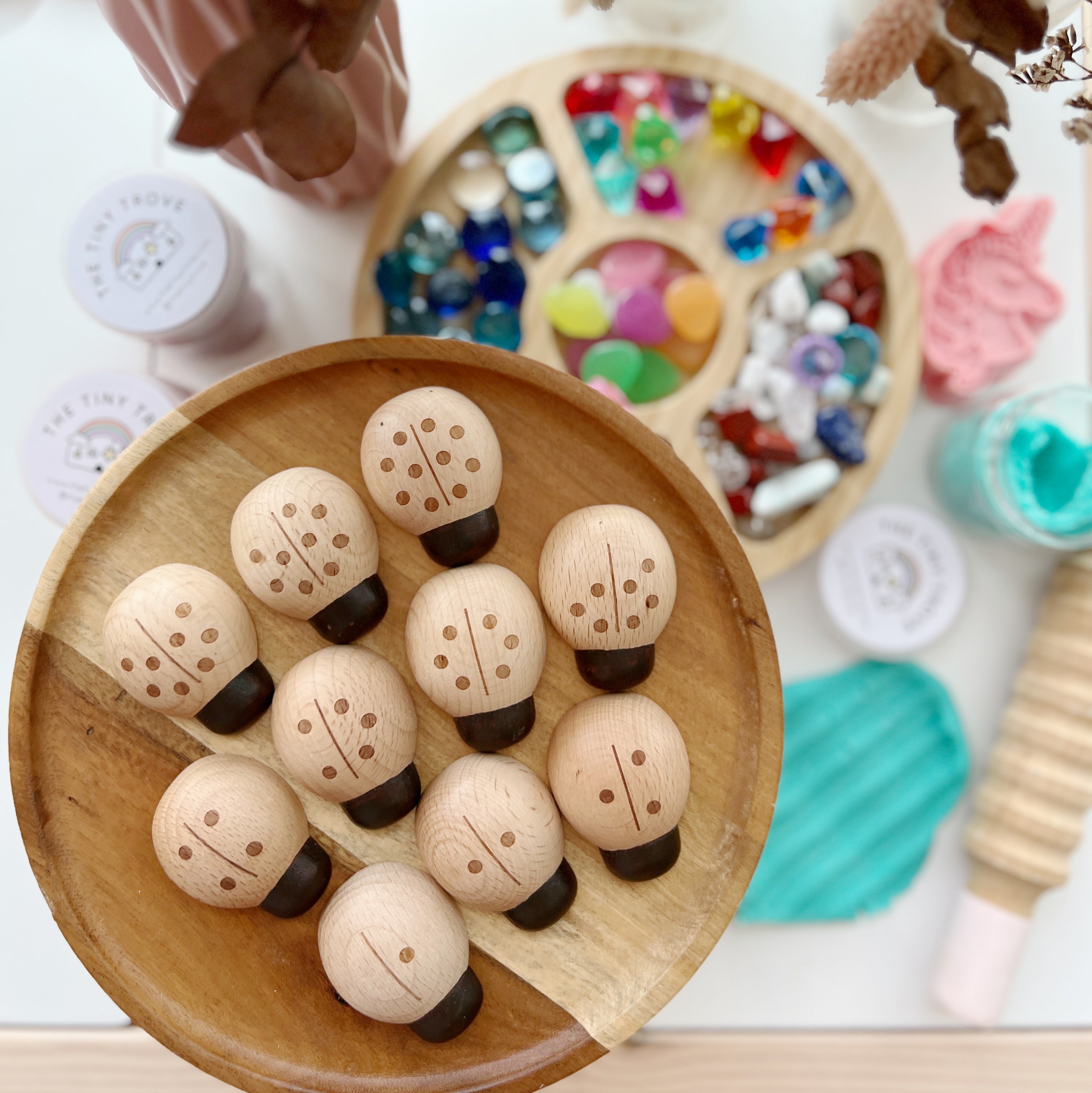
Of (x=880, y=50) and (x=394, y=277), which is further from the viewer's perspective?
(x=394, y=277)

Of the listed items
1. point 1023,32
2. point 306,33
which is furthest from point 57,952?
point 1023,32

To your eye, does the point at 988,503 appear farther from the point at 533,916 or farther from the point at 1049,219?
the point at 533,916

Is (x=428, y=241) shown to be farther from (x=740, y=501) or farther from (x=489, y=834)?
(x=489, y=834)

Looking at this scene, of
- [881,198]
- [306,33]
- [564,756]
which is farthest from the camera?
[881,198]

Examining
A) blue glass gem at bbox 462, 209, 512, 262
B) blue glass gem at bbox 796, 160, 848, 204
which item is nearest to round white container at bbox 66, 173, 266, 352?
blue glass gem at bbox 462, 209, 512, 262

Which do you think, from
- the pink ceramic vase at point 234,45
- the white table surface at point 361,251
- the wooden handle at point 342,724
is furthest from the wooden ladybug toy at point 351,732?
the white table surface at point 361,251

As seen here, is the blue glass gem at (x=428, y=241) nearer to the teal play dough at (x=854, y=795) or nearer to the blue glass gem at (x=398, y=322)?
the blue glass gem at (x=398, y=322)

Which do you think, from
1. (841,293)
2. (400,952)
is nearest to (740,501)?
(841,293)
